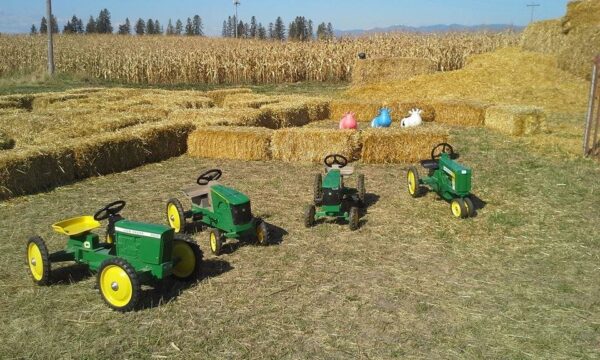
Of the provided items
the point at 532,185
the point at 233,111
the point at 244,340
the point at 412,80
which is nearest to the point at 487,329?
the point at 244,340

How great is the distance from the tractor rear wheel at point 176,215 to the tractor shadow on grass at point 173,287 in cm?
87

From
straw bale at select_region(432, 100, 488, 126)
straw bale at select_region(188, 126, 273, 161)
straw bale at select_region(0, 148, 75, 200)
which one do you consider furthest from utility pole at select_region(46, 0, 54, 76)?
straw bale at select_region(432, 100, 488, 126)

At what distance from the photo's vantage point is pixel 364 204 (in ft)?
25.7

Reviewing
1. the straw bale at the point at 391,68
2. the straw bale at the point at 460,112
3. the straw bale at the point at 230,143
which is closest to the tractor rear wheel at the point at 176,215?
the straw bale at the point at 230,143

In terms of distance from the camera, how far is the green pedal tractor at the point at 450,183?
724 cm

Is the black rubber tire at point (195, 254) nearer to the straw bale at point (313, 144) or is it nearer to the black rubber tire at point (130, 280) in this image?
the black rubber tire at point (130, 280)

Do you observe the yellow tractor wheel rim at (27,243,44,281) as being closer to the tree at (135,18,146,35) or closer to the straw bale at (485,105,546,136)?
the straw bale at (485,105,546,136)

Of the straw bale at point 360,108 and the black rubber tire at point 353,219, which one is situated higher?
the straw bale at point 360,108

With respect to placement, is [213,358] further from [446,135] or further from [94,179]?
[446,135]

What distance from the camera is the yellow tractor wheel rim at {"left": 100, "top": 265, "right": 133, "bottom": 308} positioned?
466 cm

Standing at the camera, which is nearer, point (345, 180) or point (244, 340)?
point (244, 340)

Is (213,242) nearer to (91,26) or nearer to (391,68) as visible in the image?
(391,68)

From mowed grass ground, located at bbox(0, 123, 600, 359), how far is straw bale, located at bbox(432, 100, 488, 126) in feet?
22.2

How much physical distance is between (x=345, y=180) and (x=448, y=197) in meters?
2.28
